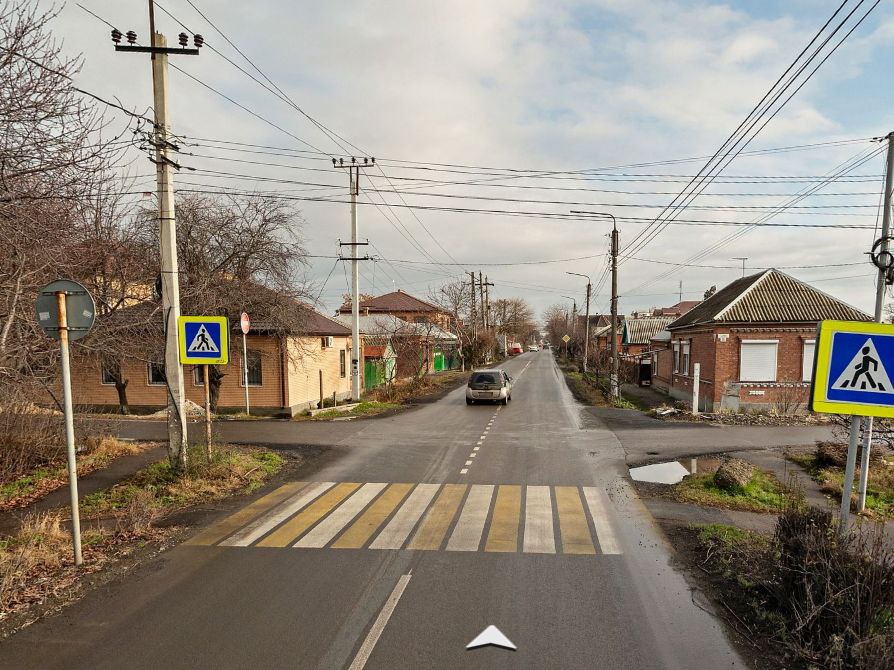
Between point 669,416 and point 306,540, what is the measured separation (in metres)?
15.3

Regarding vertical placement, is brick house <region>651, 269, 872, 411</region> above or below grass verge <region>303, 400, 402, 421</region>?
above

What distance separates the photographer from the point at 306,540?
22.4ft

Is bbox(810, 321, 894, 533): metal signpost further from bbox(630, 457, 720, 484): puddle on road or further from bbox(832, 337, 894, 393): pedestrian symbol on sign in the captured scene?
bbox(630, 457, 720, 484): puddle on road

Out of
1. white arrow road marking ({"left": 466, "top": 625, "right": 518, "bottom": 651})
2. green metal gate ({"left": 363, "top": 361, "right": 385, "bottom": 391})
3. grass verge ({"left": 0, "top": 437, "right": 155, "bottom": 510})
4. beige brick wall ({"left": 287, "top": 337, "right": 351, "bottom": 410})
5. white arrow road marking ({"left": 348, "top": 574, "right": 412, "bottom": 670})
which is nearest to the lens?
white arrow road marking ({"left": 348, "top": 574, "right": 412, "bottom": 670})

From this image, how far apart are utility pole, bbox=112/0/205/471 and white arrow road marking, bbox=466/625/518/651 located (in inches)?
265

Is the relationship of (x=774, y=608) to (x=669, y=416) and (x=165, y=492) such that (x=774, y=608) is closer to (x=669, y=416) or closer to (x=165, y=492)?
(x=165, y=492)

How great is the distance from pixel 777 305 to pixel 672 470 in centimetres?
1458

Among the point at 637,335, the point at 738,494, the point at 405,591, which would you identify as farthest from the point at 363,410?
the point at 637,335

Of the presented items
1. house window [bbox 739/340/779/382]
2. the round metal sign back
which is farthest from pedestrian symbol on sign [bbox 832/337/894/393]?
house window [bbox 739/340/779/382]

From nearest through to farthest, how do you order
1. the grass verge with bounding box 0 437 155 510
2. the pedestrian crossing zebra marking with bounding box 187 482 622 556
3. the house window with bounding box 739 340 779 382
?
the pedestrian crossing zebra marking with bounding box 187 482 622 556
the grass verge with bounding box 0 437 155 510
the house window with bounding box 739 340 779 382

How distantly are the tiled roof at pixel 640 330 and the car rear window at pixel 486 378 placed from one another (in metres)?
28.5

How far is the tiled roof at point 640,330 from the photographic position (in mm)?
48594

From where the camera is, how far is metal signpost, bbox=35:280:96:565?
571 centimetres

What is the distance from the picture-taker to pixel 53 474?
9930 millimetres
